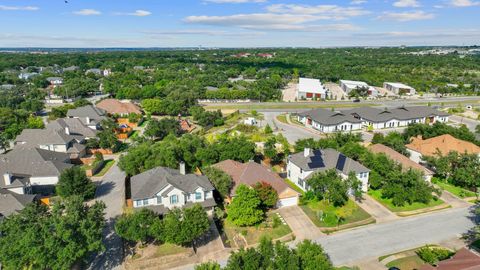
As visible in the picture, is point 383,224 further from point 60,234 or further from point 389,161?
point 60,234

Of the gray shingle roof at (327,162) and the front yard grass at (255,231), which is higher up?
the gray shingle roof at (327,162)

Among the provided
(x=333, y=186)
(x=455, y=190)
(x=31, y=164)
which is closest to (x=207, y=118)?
(x=31, y=164)

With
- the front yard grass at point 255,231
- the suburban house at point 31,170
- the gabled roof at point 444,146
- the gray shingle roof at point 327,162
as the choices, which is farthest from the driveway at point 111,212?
the gabled roof at point 444,146

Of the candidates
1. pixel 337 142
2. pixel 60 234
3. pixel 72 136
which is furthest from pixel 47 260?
pixel 337 142

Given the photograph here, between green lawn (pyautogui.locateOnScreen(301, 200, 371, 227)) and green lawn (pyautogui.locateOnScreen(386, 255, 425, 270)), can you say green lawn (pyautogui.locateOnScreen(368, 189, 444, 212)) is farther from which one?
green lawn (pyautogui.locateOnScreen(386, 255, 425, 270))

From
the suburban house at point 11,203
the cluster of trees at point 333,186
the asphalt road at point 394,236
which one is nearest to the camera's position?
the asphalt road at point 394,236

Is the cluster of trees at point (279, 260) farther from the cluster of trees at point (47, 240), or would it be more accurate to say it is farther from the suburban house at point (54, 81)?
the suburban house at point (54, 81)
